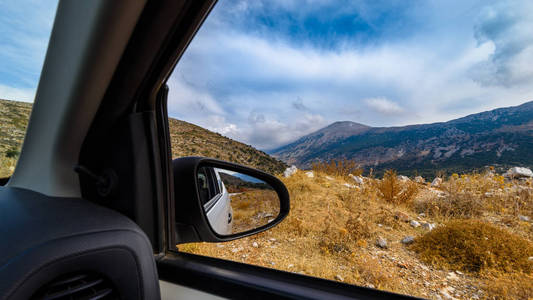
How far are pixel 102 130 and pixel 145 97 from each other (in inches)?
10.9

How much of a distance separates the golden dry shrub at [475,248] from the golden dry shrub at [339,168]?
314 cm

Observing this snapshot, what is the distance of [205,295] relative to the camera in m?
1.27

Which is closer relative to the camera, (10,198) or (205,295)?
(10,198)

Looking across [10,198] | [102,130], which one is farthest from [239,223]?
[10,198]

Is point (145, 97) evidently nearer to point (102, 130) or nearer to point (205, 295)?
point (102, 130)

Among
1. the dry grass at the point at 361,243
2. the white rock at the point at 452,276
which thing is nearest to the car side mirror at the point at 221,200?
the dry grass at the point at 361,243

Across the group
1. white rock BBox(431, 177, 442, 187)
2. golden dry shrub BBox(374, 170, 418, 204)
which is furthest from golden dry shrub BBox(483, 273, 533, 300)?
white rock BBox(431, 177, 442, 187)

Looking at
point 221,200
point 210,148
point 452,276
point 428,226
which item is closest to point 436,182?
point 428,226

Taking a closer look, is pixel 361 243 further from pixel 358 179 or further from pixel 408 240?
pixel 358 179

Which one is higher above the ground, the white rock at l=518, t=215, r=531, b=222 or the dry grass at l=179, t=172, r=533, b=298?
the white rock at l=518, t=215, r=531, b=222

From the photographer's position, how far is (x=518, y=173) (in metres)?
3.76

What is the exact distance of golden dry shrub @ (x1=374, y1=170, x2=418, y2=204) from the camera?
4.64m

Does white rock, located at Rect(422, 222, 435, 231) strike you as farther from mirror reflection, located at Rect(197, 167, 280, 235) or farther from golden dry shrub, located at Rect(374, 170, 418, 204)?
mirror reflection, located at Rect(197, 167, 280, 235)

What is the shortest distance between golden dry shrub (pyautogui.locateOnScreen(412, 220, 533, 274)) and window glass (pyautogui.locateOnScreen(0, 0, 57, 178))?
11.8ft
